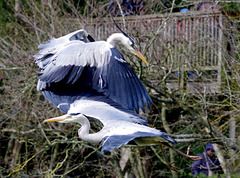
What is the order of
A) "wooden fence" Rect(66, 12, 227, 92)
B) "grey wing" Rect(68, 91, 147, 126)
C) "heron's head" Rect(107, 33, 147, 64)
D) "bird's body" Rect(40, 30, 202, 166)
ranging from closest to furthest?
1. "grey wing" Rect(68, 91, 147, 126)
2. "bird's body" Rect(40, 30, 202, 166)
3. "heron's head" Rect(107, 33, 147, 64)
4. "wooden fence" Rect(66, 12, 227, 92)

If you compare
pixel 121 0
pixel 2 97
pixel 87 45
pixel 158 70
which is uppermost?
pixel 121 0

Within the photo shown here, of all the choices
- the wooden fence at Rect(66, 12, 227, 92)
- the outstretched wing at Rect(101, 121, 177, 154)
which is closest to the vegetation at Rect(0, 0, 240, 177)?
the wooden fence at Rect(66, 12, 227, 92)

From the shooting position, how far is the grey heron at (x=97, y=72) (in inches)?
159

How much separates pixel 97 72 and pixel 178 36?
98.0 inches

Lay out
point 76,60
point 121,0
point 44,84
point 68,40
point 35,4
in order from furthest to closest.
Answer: point 35,4 < point 121,0 < point 68,40 < point 44,84 < point 76,60

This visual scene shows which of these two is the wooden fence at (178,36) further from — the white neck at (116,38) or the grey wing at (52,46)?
the white neck at (116,38)

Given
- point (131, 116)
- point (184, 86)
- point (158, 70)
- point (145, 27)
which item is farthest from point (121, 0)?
point (131, 116)

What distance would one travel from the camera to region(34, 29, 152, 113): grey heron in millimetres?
4047

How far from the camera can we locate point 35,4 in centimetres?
735

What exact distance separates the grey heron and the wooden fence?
1533mm

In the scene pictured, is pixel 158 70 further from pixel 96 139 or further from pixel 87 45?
pixel 96 139

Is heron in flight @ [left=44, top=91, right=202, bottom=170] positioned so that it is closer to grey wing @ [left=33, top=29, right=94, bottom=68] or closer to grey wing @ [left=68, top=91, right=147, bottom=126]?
grey wing @ [left=68, top=91, right=147, bottom=126]

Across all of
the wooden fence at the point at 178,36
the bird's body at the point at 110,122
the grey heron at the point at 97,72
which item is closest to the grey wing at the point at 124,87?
the grey heron at the point at 97,72

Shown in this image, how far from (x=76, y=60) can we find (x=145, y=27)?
2137 millimetres
